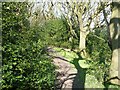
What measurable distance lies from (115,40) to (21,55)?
2954 mm

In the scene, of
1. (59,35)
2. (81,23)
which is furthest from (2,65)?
(59,35)

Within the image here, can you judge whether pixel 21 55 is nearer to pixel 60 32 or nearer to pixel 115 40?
pixel 115 40

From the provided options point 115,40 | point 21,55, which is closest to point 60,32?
point 115,40

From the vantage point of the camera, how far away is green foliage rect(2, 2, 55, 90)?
600 centimetres

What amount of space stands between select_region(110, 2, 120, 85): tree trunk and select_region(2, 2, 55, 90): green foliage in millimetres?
1999

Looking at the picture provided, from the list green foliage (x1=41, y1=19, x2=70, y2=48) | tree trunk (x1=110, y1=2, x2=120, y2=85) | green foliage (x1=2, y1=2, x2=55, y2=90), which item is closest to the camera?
green foliage (x1=2, y1=2, x2=55, y2=90)

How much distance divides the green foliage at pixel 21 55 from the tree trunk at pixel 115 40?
1999mm

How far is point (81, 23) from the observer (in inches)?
662

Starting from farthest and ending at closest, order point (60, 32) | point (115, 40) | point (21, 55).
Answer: point (60, 32)
point (115, 40)
point (21, 55)

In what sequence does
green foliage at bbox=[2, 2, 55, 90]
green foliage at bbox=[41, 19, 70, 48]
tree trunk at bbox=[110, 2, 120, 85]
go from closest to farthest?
1. green foliage at bbox=[2, 2, 55, 90]
2. tree trunk at bbox=[110, 2, 120, 85]
3. green foliage at bbox=[41, 19, 70, 48]

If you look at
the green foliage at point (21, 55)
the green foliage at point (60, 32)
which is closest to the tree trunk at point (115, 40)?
the green foliage at point (21, 55)

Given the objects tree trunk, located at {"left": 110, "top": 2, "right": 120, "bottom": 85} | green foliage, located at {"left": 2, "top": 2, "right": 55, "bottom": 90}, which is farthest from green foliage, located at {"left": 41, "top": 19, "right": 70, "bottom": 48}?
green foliage, located at {"left": 2, "top": 2, "right": 55, "bottom": 90}

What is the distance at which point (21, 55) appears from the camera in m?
6.20

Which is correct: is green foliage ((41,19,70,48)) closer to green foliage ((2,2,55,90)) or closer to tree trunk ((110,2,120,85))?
tree trunk ((110,2,120,85))
